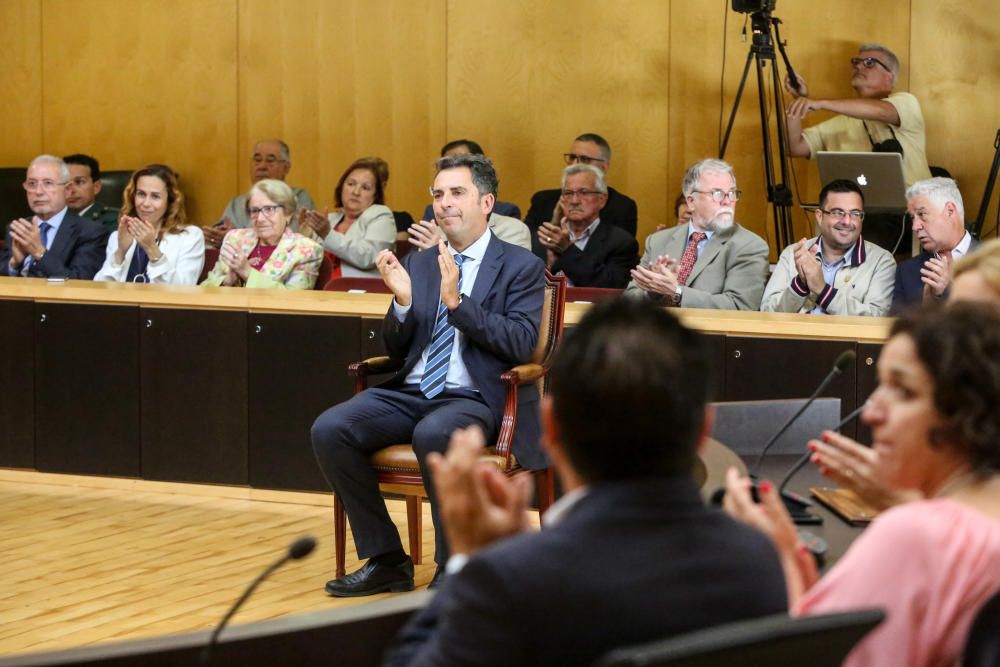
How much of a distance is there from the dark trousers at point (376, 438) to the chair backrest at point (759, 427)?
1.36 meters

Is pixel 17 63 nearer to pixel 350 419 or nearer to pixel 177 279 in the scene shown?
pixel 177 279

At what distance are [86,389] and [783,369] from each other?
8.45 feet

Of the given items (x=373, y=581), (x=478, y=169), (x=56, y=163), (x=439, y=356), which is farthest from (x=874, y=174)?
(x=56, y=163)

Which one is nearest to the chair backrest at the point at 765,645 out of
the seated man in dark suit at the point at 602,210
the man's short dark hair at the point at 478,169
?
the man's short dark hair at the point at 478,169

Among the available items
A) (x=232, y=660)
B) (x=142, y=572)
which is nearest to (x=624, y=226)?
(x=142, y=572)

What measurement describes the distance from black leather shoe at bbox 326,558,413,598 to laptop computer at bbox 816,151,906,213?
3.35 metres

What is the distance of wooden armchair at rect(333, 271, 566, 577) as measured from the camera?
12.7 feet

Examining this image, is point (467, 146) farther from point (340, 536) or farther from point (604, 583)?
point (604, 583)

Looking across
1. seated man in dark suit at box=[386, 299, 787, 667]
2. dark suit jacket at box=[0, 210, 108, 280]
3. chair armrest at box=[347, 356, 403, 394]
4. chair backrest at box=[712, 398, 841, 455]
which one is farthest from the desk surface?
seated man in dark suit at box=[386, 299, 787, 667]

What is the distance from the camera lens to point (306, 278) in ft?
18.8

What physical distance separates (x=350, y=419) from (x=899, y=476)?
2488 millimetres

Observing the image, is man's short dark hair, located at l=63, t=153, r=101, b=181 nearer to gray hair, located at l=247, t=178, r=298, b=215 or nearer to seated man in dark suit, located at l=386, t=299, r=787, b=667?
gray hair, located at l=247, t=178, r=298, b=215

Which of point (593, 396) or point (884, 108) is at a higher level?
point (884, 108)

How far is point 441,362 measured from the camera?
4070 mm
